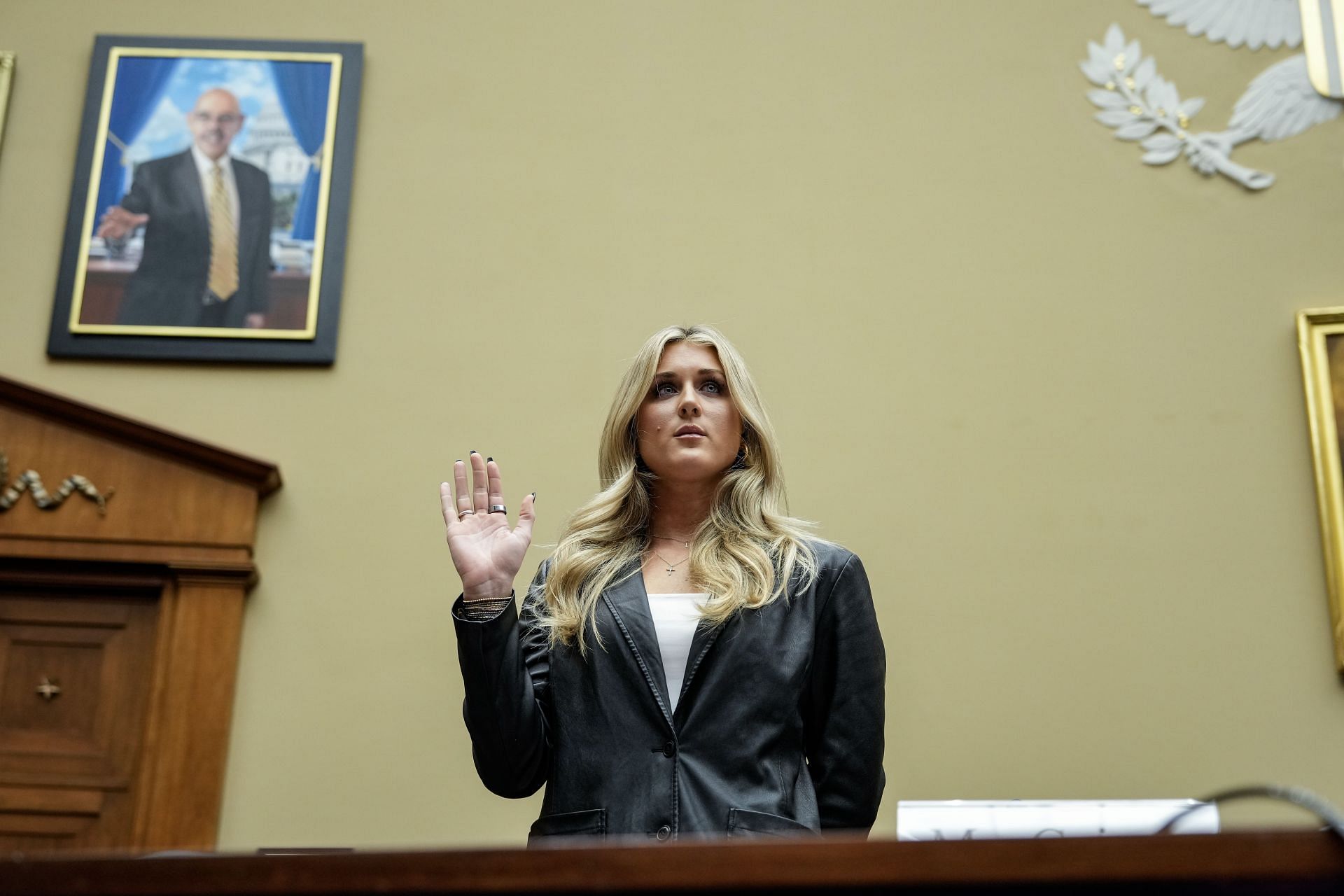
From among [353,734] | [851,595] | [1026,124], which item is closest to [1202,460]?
[1026,124]

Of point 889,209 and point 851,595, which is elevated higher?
point 889,209

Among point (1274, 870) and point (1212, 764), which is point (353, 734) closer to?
point (1212, 764)

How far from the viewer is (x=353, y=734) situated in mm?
4934

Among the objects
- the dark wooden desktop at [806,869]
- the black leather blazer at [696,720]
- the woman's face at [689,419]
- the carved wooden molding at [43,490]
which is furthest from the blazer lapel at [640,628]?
the carved wooden molding at [43,490]

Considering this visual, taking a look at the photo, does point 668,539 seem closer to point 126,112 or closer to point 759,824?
point 759,824

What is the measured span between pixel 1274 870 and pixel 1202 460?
4.14m

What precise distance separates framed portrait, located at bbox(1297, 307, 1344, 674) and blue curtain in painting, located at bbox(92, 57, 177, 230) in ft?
14.8

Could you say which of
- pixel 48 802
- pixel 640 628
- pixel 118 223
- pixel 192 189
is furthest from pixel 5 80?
pixel 640 628

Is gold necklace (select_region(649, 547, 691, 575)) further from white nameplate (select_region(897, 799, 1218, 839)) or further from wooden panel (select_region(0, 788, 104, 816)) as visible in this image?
wooden panel (select_region(0, 788, 104, 816))

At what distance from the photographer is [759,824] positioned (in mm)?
2555

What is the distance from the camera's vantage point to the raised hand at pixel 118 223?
5.48m

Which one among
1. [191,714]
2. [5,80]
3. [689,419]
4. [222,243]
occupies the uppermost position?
[5,80]

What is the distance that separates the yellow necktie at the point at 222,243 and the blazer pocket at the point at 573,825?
131 inches

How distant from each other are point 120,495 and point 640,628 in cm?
301
